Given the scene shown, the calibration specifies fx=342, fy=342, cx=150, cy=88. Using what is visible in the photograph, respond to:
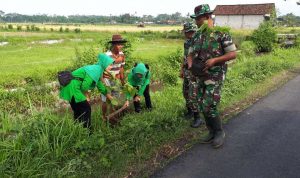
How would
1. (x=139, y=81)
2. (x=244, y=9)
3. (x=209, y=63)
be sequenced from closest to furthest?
(x=209, y=63)
(x=139, y=81)
(x=244, y=9)

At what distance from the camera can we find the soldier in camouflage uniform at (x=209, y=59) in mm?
4555

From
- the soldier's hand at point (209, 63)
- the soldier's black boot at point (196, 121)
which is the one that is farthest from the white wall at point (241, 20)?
the soldier's hand at point (209, 63)

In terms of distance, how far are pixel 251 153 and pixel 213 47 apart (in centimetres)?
153

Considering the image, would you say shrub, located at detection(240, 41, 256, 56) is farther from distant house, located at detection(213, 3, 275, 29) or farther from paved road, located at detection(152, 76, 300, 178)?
distant house, located at detection(213, 3, 275, 29)

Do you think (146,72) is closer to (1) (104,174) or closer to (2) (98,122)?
(2) (98,122)

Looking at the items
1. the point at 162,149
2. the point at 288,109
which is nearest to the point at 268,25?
the point at 288,109

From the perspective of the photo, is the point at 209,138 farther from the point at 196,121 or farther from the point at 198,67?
the point at 198,67

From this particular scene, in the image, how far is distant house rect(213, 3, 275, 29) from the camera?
182 ft

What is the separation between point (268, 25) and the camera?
67.9ft

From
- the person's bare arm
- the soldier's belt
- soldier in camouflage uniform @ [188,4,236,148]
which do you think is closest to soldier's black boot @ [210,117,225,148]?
soldier in camouflage uniform @ [188,4,236,148]

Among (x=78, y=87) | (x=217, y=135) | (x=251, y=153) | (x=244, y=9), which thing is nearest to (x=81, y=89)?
(x=78, y=87)

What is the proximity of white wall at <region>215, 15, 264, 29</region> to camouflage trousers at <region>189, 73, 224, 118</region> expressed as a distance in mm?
53202

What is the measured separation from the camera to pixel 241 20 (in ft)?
193

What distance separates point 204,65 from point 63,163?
2.19 metres
